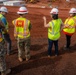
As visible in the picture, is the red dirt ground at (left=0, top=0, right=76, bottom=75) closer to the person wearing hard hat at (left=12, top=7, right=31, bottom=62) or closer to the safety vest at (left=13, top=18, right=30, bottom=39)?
the person wearing hard hat at (left=12, top=7, right=31, bottom=62)

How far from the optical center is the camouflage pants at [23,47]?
7.54 m

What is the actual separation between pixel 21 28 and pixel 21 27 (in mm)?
40

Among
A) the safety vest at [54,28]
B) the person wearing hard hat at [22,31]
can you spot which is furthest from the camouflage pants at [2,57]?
the safety vest at [54,28]

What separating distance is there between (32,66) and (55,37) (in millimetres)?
1425

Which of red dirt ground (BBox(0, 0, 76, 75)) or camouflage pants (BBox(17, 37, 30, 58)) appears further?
camouflage pants (BBox(17, 37, 30, 58))

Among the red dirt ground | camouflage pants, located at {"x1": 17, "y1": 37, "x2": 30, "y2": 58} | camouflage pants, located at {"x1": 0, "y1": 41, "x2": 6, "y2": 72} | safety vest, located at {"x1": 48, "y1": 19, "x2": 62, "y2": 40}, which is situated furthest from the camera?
safety vest, located at {"x1": 48, "y1": 19, "x2": 62, "y2": 40}

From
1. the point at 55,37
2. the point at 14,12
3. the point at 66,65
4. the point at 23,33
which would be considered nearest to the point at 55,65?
the point at 66,65

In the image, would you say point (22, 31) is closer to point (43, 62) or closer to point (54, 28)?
point (54, 28)

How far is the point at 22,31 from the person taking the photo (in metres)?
7.41

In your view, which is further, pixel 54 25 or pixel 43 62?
pixel 43 62

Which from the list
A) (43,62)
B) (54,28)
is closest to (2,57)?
(43,62)

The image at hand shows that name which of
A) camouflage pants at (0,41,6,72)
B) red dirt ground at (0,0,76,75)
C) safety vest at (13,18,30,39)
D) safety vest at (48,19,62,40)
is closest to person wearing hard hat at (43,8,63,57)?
safety vest at (48,19,62,40)

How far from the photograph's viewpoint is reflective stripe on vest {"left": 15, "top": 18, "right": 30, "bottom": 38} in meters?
7.27

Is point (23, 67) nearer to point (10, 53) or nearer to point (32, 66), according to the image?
point (32, 66)
